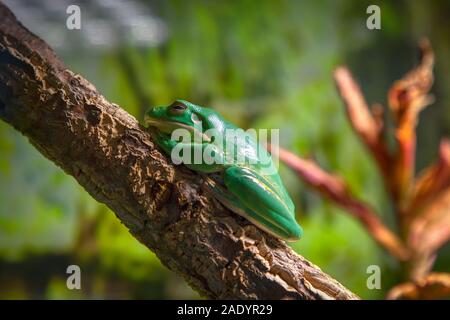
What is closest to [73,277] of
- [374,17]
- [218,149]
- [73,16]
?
[73,16]

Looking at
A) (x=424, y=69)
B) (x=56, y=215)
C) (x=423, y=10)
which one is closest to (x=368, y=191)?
→ (x=424, y=69)

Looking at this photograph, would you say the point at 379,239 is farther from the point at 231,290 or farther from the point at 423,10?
the point at 423,10

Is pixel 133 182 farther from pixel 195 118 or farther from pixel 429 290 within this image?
pixel 429 290

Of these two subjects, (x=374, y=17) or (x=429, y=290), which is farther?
(x=374, y=17)

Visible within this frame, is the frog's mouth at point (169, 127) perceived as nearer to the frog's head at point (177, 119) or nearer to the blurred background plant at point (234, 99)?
the frog's head at point (177, 119)

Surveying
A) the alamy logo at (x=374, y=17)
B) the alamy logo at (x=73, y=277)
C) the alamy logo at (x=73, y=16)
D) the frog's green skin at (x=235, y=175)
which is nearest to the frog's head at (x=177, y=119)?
the frog's green skin at (x=235, y=175)

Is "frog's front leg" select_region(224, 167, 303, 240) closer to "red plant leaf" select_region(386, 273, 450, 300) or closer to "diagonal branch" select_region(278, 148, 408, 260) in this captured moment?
"red plant leaf" select_region(386, 273, 450, 300)

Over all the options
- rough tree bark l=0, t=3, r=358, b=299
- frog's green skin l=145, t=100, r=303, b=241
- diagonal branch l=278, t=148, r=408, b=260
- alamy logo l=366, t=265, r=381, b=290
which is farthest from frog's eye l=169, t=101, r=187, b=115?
alamy logo l=366, t=265, r=381, b=290
